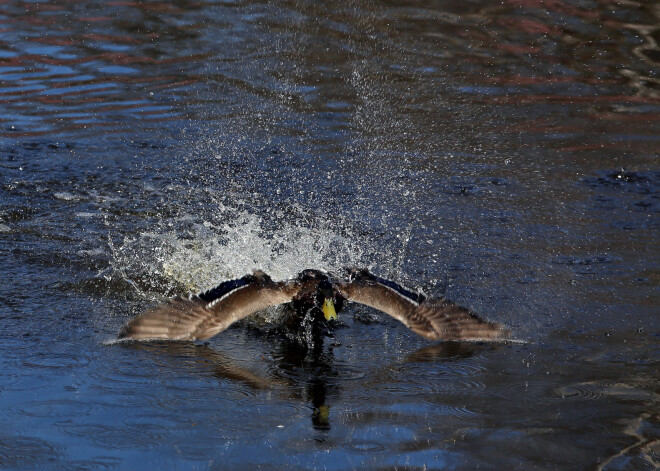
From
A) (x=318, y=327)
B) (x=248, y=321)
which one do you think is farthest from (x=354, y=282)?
(x=248, y=321)

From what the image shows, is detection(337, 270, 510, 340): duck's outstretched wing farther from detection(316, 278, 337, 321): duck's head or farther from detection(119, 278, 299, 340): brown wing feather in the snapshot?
detection(119, 278, 299, 340): brown wing feather

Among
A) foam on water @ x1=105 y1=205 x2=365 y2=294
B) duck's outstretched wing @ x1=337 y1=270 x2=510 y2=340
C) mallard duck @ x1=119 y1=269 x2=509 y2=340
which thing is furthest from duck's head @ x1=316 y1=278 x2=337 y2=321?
foam on water @ x1=105 y1=205 x2=365 y2=294

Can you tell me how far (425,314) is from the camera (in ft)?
18.6

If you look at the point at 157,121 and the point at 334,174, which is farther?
the point at 157,121

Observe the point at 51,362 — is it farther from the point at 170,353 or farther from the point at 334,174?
the point at 334,174

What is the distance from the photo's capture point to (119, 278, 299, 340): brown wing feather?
5.49 m

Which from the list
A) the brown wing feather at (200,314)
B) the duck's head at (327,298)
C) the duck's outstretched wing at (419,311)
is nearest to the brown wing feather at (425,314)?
the duck's outstretched wing at (419,311)

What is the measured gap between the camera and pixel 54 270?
21.6 feet

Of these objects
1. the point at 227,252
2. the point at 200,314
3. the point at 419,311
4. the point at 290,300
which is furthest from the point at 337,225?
the point at 200,314

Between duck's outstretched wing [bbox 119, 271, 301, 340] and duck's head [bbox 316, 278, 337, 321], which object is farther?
duck's outstretched wing [bbox 119, 271, 301, 340]

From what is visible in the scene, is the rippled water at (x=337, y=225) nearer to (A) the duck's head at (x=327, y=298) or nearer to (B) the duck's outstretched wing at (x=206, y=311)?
(B) the duck's outstretched wing at (x=206, y=311)

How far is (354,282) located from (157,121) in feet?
17.5

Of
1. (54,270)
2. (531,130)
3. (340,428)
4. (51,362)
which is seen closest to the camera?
(340,428)

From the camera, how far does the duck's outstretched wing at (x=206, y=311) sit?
5.49 metres
